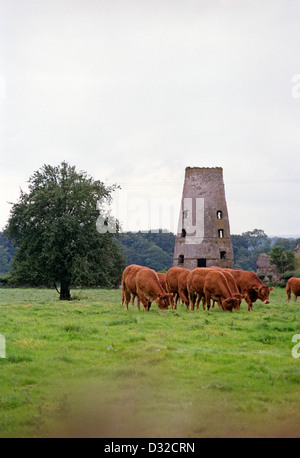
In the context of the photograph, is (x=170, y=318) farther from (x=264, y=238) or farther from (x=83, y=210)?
(x=264, y=238)

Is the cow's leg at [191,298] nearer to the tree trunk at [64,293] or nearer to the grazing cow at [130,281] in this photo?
the grazing cow at [130,281]

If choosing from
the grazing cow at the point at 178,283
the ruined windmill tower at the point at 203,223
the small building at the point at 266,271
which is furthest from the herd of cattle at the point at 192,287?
the small building at the point at 266,271

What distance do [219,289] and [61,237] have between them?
1147cm

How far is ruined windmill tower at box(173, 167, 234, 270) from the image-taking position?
36.9 m

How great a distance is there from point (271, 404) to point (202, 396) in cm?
90

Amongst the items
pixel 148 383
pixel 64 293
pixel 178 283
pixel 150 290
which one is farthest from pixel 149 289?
pixel 64 293

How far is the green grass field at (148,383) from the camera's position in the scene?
5516mm

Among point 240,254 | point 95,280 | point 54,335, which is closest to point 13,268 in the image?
point 95,280

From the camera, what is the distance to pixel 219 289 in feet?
58.7

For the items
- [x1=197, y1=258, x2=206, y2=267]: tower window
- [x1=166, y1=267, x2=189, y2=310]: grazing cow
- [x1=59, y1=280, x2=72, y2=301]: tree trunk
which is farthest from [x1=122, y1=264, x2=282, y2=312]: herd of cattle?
[x1=197, y1=258, x2=206, y2=267]: tower window

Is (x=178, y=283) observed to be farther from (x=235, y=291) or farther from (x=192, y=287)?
(x=235, y=291)

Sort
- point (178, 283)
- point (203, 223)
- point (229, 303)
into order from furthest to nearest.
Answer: point (203, 223) < point (178, 283) < point (229, 303)

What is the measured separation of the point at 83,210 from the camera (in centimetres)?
2762
